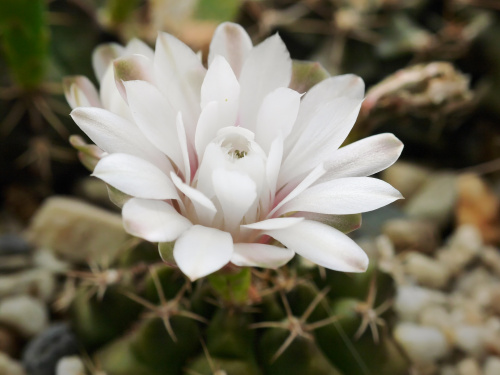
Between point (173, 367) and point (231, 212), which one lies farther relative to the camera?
point (173, 367)

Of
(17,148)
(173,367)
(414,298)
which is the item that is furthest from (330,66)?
(173,367)

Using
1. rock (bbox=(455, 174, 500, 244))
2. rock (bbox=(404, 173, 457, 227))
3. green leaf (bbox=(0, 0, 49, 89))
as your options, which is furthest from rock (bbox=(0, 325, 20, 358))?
rock (bbox=(455, 174, 500, 244))

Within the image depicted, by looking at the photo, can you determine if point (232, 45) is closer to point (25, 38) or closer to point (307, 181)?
point (307, 181)

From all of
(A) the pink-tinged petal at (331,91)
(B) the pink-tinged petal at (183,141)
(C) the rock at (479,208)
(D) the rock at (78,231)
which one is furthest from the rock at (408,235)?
(B) the pink-tinged petal at (183,141)

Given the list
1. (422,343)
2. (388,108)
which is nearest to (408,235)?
(422,343)

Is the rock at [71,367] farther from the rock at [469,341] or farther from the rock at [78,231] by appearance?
the rock at [469,341]

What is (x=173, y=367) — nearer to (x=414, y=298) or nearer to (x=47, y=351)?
(x=47, y=351)
